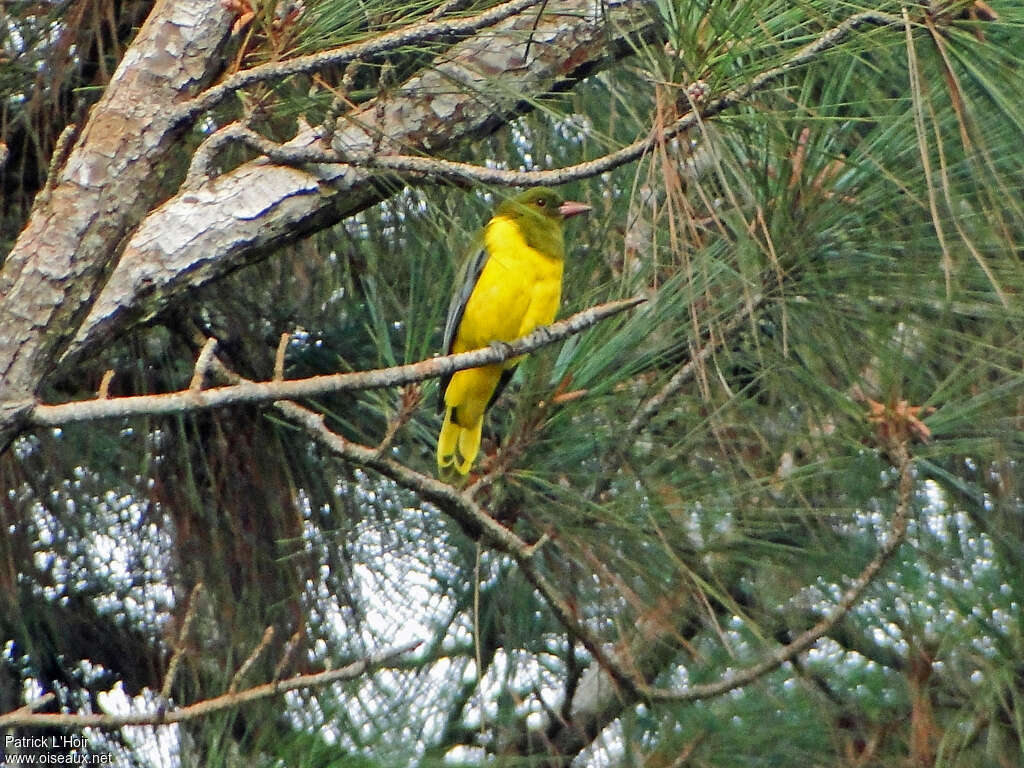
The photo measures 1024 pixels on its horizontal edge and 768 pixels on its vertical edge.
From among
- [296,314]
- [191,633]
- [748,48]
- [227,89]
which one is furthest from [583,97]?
[191,633]

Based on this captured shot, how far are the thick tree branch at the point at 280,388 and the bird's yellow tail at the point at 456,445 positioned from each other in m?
0.49

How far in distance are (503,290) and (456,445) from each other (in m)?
0.34

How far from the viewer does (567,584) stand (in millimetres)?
2041

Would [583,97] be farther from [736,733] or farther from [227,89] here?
[736,733]

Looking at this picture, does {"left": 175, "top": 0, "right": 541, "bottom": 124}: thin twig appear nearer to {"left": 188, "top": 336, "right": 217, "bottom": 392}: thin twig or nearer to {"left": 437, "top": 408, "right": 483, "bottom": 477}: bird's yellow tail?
{"left": 188, "top": 336, "right": 217, "bottom": 392}: thin twig

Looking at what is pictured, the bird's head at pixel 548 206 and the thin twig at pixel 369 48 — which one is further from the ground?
the thin twig at pixel 369 48

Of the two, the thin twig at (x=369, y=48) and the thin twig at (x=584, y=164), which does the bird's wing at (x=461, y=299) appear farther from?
the thin twig at (x=369, y=48)

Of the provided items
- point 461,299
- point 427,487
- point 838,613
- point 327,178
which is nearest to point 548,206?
point 461,299

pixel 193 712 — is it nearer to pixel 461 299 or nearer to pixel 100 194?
pixel 100 194

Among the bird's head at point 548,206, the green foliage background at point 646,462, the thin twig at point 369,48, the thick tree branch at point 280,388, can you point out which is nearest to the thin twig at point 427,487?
the green foliage background at point 646,462

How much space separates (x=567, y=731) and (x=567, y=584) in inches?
15.9

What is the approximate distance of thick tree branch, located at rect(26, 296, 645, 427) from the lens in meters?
1.49

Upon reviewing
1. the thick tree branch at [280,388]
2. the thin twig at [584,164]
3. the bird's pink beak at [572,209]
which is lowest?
the thick tree branch at [280,388]

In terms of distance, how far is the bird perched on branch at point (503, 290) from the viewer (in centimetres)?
244
